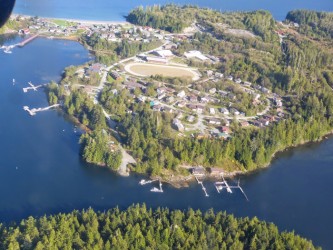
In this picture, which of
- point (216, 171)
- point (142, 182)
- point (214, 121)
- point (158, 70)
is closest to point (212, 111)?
point (214, 121)

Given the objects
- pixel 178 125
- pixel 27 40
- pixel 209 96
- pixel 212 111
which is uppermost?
pixel 27 40

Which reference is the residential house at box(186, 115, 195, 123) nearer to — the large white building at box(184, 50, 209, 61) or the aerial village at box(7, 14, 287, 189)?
the aerial village at box(7, 14, 287, 189)

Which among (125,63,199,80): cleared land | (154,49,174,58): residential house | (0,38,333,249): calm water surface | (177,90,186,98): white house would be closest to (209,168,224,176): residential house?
(0,38,333,249): calm water surface

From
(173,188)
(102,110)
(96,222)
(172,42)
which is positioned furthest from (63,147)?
(172,42)

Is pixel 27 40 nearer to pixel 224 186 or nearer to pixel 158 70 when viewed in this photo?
pixel 158 70

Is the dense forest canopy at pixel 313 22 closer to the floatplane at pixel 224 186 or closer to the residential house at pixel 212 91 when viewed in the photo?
the residential house at pixel 212 91

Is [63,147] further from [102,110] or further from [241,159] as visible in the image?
[241,159]
